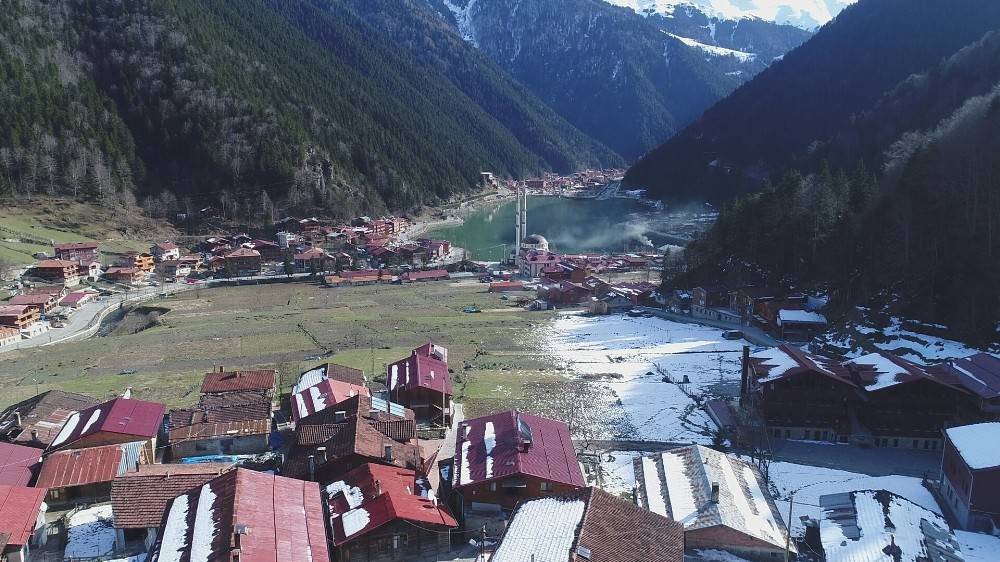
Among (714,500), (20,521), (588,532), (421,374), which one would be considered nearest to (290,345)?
(421,374)

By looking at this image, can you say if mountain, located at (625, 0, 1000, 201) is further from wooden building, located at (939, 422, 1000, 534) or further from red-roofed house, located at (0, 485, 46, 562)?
red-roofed house, located at (0, 485, 46, 562)

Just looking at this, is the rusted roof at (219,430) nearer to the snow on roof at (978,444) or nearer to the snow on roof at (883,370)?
the snow on roof at (978,444)

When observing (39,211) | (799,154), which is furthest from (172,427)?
(799,154)

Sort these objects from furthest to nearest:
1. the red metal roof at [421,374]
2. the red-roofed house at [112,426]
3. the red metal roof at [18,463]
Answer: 1. the red metal roof at [421,374]
2. the red-roofed house at [112,426]
3. the red metal roof at [18,463]

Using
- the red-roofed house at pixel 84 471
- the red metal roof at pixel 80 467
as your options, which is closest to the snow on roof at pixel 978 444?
the red-roofed house at pixel 84 471

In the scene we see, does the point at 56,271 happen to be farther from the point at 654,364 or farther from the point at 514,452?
the point at 514,452

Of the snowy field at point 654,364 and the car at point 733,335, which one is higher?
the car at point 733,335
